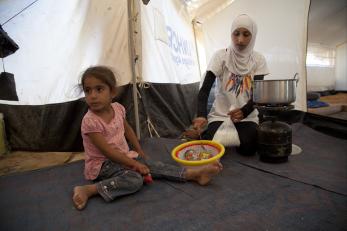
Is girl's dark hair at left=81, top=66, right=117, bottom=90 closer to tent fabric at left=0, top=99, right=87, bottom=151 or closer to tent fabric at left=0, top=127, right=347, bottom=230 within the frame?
tent fabric at left=0, top=127, right=347, bottom=230

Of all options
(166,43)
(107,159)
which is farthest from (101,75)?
(166,43)

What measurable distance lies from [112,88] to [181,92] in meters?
1.30

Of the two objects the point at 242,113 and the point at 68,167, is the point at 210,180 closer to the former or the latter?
the point at 242,113

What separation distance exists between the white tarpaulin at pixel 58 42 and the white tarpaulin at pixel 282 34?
1.42 metres

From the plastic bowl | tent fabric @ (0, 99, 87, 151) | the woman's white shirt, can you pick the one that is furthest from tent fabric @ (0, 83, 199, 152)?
the plastic bowl

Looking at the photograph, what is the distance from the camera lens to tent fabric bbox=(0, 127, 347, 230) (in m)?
0.83

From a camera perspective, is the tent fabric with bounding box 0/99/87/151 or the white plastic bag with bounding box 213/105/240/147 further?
the tent fabric with bounding box 0/99/87/151

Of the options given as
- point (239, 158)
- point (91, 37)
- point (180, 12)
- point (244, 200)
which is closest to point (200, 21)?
point (180, 12)

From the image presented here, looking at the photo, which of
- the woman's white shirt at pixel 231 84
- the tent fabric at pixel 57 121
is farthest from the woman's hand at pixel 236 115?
the tent fabric at pixel 57 121

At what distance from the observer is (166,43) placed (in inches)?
83.9

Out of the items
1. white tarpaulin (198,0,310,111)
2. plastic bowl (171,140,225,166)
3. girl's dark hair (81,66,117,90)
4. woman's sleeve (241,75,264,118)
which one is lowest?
plastic bowl (171,140,225,166)

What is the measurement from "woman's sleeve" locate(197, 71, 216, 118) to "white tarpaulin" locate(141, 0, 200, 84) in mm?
498

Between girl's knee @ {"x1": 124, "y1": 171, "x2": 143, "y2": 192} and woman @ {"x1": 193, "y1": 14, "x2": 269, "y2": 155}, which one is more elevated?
woman @ {"x1": 193, "y1": 14, "x2": 269, "y2": 155}

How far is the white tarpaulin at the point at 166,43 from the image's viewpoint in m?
1.90
